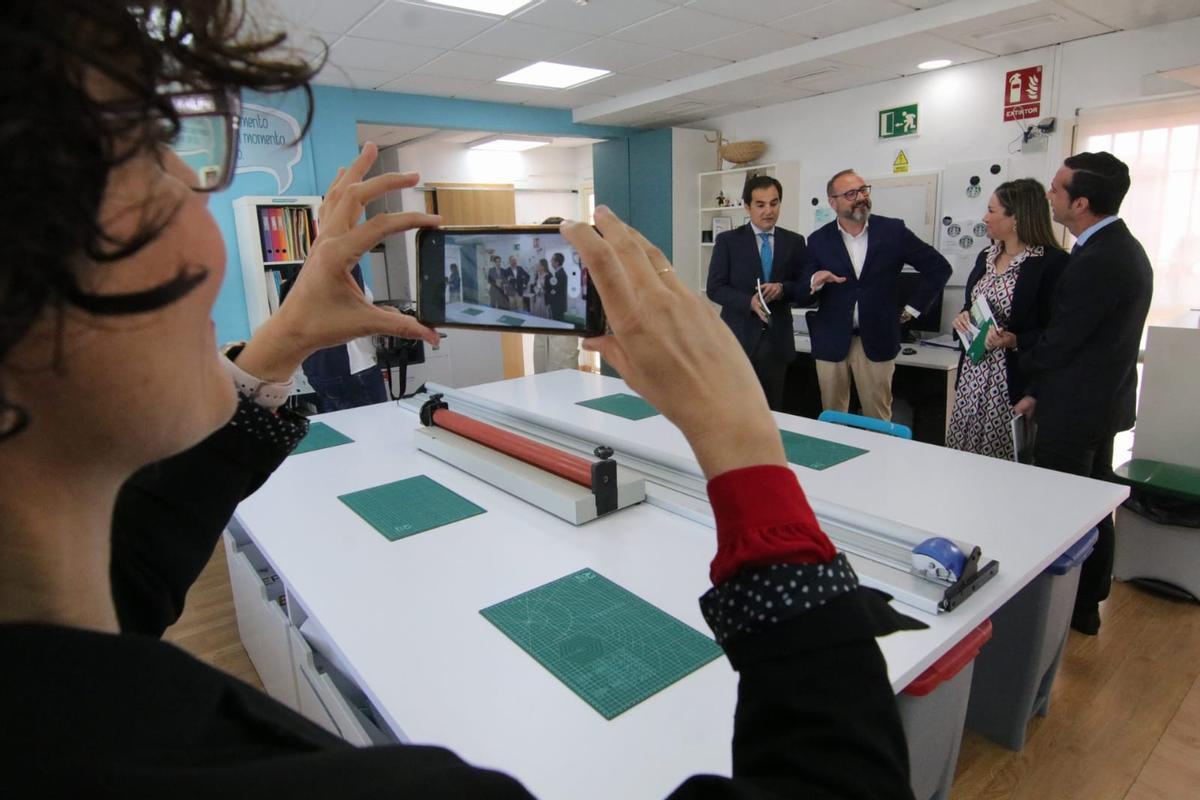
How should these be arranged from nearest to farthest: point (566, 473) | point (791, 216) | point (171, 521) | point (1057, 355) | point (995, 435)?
point (171, 521) → point (566, 473) → point (1057, 355) → point (995, 435) → point (791, 216)

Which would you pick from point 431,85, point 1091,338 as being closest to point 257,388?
point 1091,338

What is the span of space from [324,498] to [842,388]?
117 inches

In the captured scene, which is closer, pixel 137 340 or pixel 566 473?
pixel 137 340

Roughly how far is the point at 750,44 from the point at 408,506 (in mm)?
4251

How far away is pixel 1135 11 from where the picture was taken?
3773mm

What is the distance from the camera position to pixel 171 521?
0.77 metres

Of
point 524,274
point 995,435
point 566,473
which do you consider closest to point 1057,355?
point 995,435

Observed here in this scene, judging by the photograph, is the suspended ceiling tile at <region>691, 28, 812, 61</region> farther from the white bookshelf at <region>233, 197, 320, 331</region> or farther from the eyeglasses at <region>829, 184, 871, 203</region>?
the white bookshelf at <region>233, 197, 320, 331</region>

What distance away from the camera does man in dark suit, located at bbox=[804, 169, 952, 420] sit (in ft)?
12.0

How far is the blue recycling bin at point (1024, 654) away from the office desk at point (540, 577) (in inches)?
9.8

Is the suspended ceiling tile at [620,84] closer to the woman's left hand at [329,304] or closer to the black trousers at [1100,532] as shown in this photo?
the black trousers at [1100,532]

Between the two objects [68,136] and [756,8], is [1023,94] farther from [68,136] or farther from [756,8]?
[68,136]

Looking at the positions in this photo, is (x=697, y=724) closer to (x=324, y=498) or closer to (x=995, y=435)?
(x=324, y=498)

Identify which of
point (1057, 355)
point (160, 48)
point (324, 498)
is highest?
point (160, 48)
